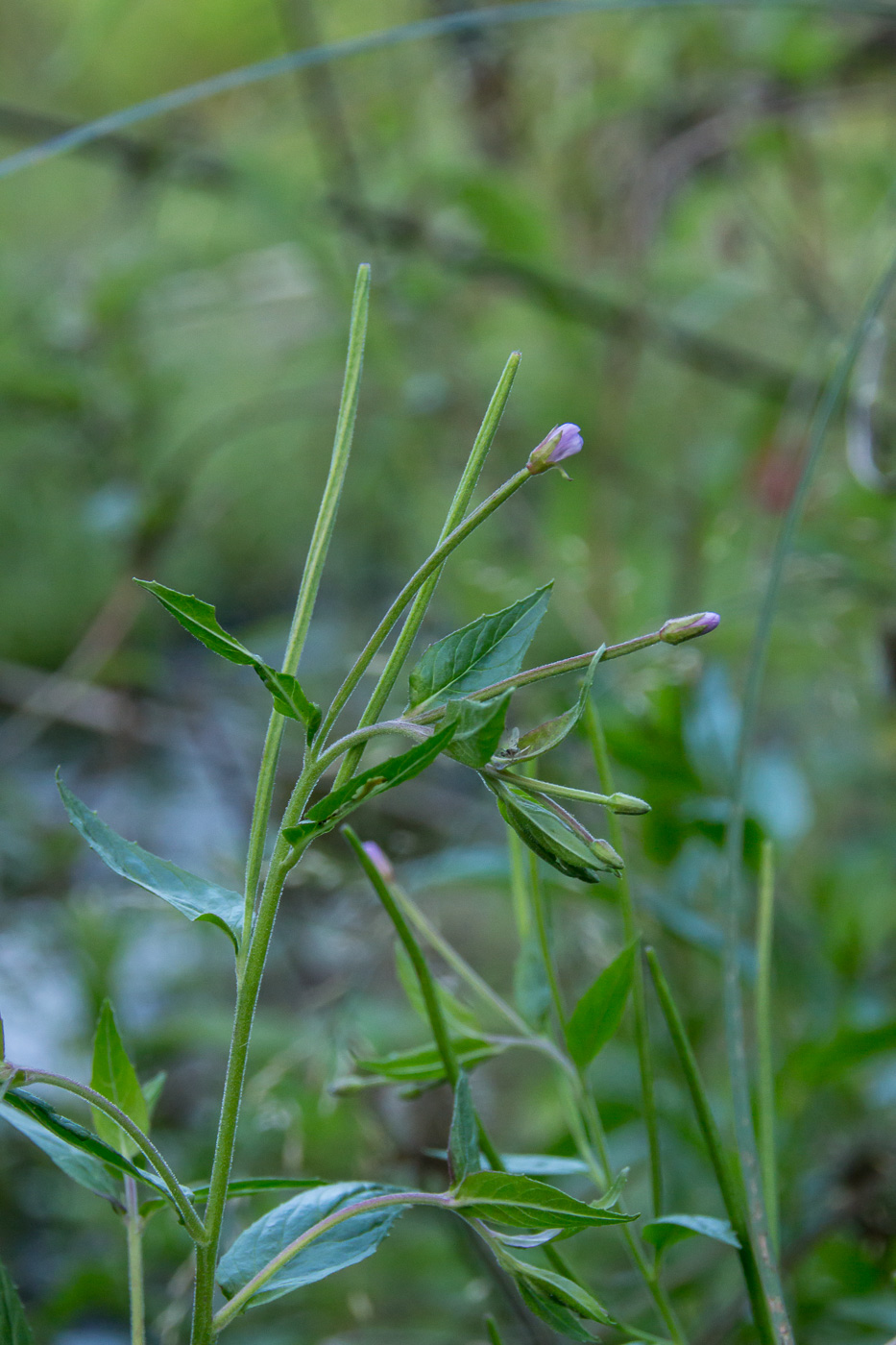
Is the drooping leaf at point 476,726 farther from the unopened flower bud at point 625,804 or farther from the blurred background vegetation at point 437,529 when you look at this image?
the blurred background vegetation at point 437,529

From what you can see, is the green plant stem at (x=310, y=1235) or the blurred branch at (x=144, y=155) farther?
the blurred branch at (x=144, y=155)

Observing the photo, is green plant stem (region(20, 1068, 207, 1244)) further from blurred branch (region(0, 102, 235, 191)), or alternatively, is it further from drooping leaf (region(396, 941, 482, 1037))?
blurred branch (region(0, 102, 235, 191))

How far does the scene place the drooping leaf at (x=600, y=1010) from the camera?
0.13 meters

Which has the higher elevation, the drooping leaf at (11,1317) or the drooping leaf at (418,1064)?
the drooping leaf at (11,1317)

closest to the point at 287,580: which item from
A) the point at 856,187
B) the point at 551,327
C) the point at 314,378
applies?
the point at 314,378

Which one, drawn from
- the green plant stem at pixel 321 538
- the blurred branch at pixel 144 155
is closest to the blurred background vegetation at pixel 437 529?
the blurred branch at pixel 144 155

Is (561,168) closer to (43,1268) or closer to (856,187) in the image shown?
(856,187)

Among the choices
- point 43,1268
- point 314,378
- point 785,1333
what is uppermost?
point 785,1333

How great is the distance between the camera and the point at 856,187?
0.67 metres

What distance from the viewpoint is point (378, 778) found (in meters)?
0.10

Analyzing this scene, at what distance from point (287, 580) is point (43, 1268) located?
57 centimetres

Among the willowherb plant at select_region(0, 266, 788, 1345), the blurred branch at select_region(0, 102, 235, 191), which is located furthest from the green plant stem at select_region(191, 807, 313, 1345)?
the blurred branch at select_region(0, 102, 235, 191)

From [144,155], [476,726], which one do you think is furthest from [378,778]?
[144,155]

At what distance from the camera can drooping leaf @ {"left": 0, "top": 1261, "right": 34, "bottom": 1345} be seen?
108mm
